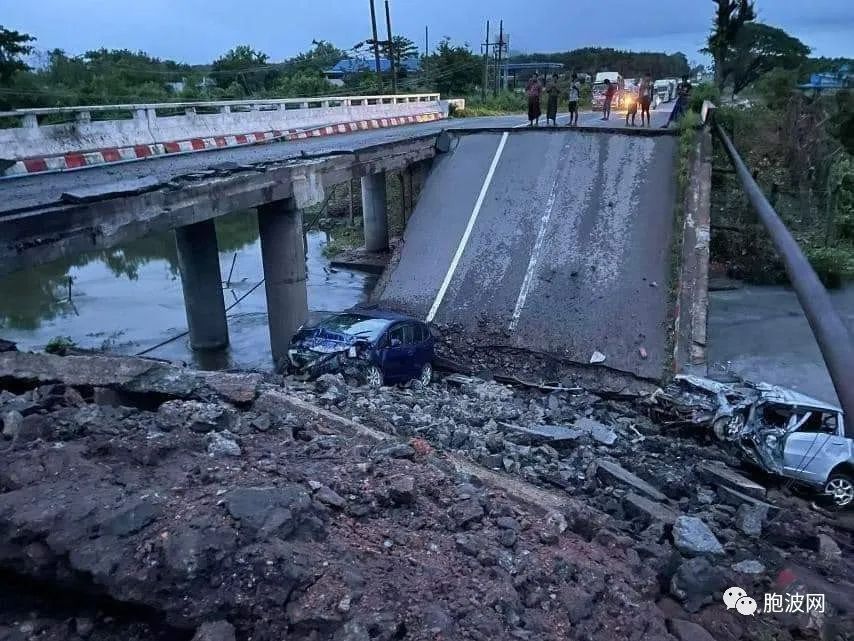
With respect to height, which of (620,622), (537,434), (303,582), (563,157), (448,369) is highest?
(563,157)

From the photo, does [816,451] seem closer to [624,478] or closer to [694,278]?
[624,478]

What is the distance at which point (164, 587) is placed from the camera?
4.16 meters

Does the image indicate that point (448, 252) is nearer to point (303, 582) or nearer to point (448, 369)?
point (448, 369)

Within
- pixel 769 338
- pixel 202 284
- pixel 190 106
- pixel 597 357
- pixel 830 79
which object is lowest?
pixel 769 338

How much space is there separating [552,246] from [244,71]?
5044 centimetres

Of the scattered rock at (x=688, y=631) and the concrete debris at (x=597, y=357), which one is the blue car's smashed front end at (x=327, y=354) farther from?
the scattered rock at (x=688, y=631)

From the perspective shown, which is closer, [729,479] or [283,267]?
[729,479]

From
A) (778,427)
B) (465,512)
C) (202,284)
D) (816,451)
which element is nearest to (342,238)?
(202,284)

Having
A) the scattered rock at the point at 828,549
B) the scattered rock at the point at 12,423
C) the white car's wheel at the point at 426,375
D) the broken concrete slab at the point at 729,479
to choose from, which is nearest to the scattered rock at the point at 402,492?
the scattered rock at the point at 12,423

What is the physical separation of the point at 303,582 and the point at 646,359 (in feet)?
35.9

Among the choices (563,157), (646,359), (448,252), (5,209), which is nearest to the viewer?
(5,209)

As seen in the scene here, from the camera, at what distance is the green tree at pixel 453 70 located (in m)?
61.2

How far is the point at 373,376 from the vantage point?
11602 mm

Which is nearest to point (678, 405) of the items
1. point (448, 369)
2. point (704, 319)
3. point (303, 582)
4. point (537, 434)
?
point (537, 434)
